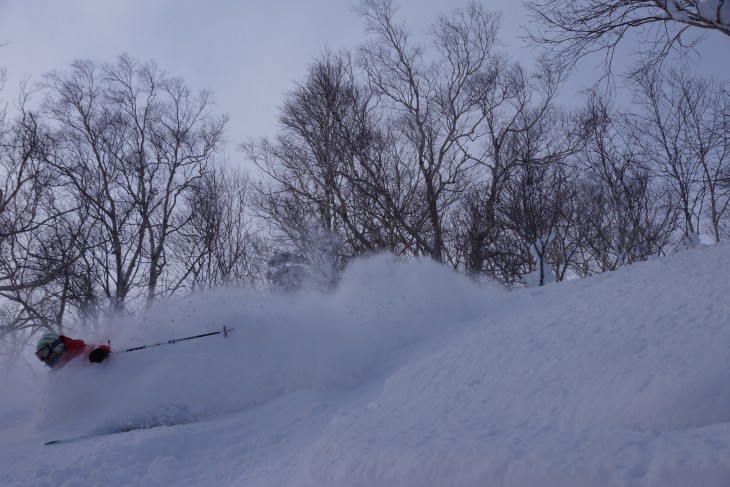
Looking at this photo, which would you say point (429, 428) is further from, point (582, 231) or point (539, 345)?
A: point (582, 231)

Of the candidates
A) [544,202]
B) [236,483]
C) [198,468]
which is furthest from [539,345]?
[544,202]

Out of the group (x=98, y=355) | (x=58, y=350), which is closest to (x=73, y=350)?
(x=58, y=350)

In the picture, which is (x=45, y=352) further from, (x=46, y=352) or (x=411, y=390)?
(x=411, y=390)

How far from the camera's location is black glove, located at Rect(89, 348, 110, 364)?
8750 millimetres

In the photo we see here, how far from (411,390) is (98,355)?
536 cm

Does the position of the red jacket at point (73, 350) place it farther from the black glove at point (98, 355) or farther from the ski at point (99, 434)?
the ski at point (99, 434)

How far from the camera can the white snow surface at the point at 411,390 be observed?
3785 millimetres

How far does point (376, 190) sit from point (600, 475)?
14891 mm

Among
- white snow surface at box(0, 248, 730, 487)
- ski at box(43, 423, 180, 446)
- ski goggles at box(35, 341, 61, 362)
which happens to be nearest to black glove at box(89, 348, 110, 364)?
white snow surface at box(0, 248, 730, 487)

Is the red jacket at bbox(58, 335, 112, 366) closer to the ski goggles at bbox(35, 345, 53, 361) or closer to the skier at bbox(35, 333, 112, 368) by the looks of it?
the skier at bbox(35, 333, 112, 368)

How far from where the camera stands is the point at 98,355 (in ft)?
28.8

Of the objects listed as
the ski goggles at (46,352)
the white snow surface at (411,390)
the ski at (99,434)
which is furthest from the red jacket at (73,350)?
the ski at (99,434)

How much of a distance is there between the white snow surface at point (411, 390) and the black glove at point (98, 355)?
0.20 meters

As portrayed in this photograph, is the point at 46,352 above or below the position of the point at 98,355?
above
